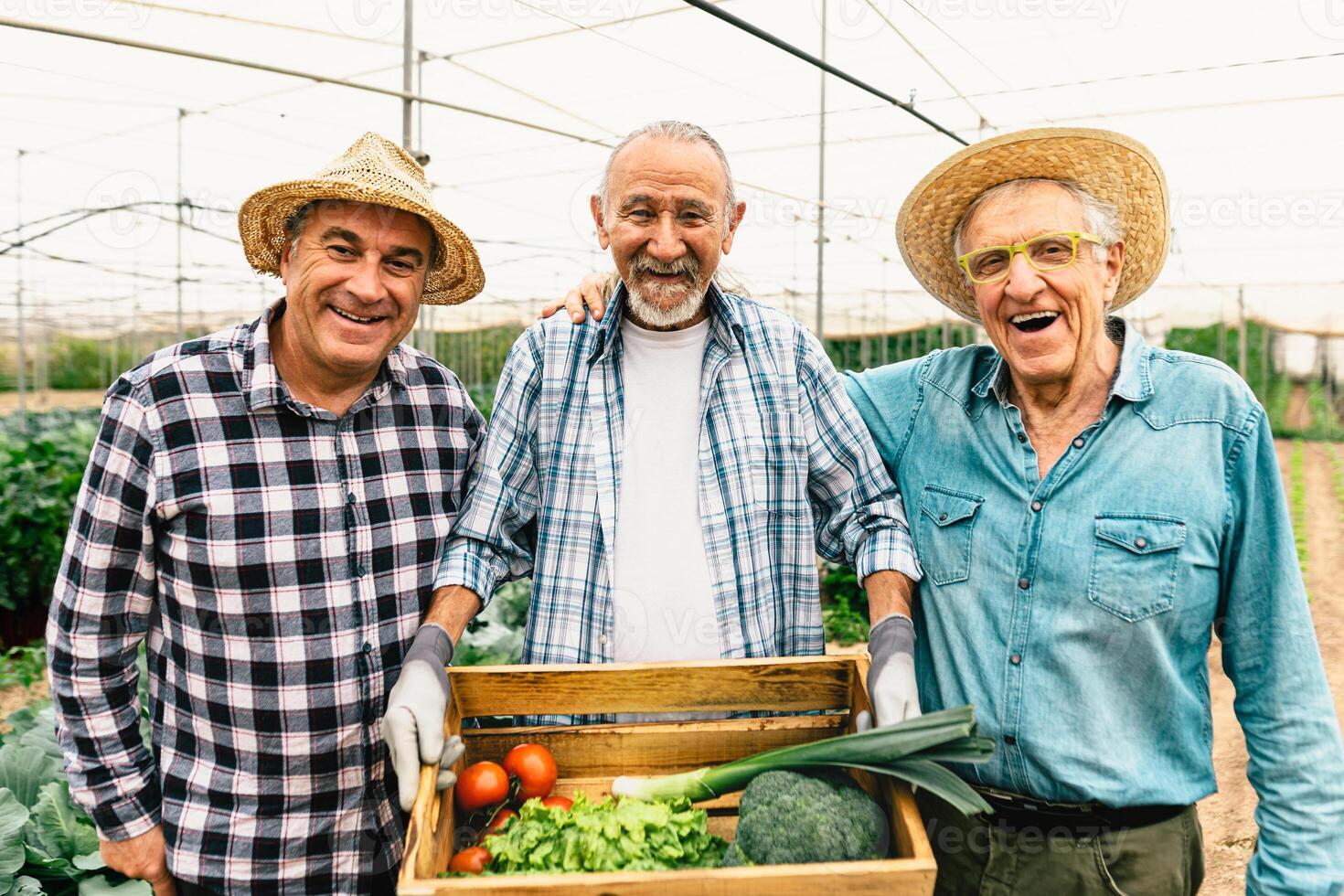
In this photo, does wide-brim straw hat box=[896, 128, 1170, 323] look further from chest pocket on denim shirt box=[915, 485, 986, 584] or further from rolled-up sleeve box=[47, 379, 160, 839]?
rolled-up sleeve box=[47, 379, 160, 839]

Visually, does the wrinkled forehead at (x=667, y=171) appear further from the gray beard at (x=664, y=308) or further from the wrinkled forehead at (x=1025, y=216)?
the wrinkled forehead at (x=1025, y=216)

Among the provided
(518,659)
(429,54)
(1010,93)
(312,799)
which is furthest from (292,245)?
(1010,93)

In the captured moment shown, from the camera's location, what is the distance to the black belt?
1730 mm

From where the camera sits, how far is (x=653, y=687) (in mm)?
1723

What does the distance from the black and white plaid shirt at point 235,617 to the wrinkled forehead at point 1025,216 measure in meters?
1.33

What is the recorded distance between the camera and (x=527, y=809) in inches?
60.3

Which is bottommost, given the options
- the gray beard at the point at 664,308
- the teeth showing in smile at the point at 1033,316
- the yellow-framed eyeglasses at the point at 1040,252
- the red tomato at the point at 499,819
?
the red tomato at the point at 499,819

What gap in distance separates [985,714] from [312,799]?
137 cm

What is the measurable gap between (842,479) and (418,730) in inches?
40.5

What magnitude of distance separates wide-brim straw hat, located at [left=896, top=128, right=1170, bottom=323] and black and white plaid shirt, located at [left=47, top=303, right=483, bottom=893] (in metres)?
1.31

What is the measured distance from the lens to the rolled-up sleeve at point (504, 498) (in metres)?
1.95

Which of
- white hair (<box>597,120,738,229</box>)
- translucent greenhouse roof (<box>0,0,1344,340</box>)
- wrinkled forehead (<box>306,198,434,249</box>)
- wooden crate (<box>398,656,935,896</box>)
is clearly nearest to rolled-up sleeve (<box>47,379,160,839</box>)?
wrinkled forehead (<box>306,198,434,249</box>)

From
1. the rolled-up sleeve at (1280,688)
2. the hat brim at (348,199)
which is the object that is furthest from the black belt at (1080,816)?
the hat brim at (348,199)

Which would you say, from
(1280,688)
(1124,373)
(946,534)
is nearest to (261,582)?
(946,534)
